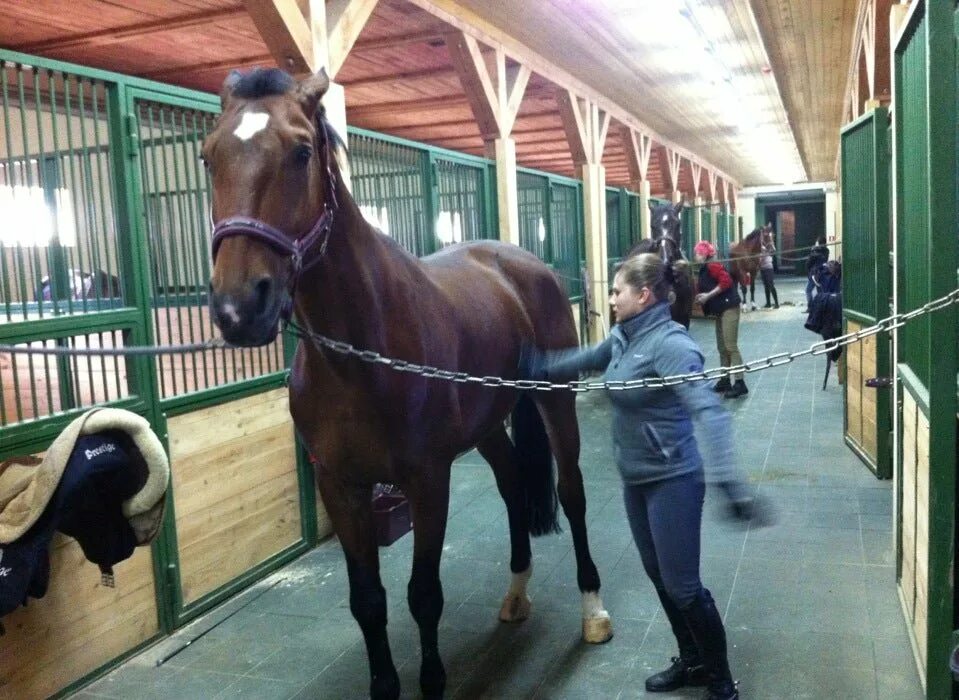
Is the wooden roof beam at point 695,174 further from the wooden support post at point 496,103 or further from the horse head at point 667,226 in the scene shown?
the wooden support post at point 496,103

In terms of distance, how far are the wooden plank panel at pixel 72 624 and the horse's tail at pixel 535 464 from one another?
153 centimetres

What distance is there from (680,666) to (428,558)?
903 mm

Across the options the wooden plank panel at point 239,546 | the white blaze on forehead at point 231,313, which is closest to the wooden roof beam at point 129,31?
the wooden plank panel at point 239,546

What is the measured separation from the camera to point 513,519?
3268 mm

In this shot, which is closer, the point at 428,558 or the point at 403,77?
the point at 428,558

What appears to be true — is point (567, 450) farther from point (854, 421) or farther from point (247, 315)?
point (854, 421)

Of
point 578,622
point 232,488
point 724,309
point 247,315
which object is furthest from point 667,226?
point 247,315

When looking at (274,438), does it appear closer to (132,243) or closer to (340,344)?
(132,243)

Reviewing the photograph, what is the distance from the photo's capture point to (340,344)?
2.10 meters

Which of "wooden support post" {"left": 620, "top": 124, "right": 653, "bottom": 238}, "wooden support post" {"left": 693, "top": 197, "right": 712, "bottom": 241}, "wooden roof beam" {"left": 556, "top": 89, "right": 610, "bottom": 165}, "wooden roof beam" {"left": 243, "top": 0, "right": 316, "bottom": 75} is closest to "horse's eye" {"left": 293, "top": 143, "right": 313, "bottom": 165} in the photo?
"wooden roof beam" {"left": 243, "top": 0, "right": 316, "bottom": 75}

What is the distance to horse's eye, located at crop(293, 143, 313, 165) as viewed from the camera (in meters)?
1.82

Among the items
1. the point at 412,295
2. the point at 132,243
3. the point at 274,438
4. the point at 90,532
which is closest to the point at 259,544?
the point at 274,438

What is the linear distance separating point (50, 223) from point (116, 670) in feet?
5.21

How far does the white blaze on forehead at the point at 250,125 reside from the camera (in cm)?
175
